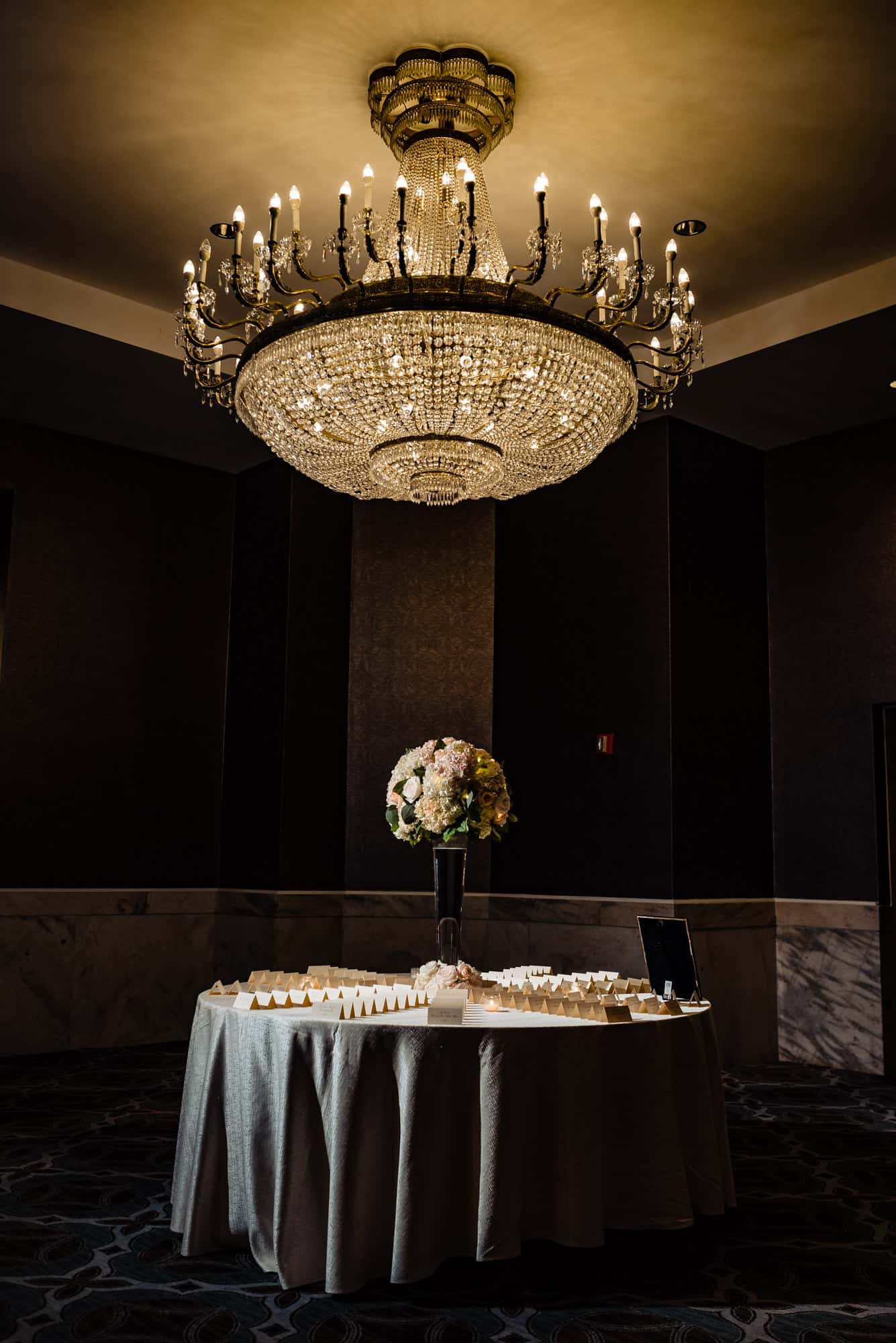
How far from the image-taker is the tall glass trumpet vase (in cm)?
383

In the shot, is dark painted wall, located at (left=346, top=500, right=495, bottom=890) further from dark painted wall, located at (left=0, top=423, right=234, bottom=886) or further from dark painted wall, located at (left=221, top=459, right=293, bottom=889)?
dark painted wall, located at (left=0, top=423, right=234, bottom=886)

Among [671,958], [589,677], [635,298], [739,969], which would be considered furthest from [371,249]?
[739,969]

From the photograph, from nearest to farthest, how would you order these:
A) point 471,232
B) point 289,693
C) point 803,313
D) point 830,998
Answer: point 471,232, point 803,313, point 830,998, point 289,693

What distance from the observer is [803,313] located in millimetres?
5918

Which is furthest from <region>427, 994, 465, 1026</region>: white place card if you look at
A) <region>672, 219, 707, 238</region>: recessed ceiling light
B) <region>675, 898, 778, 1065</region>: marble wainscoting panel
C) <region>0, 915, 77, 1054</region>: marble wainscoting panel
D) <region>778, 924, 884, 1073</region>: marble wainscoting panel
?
<region>0, 915, 77, 1054</region>: marble wainscoting panel

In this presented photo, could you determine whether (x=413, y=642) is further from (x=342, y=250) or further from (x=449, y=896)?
(x=342, y=250)

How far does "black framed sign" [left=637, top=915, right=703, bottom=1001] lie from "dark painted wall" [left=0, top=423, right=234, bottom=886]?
4.64 m

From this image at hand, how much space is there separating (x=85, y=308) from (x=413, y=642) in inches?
121

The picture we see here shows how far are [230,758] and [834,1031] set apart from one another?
432 cm

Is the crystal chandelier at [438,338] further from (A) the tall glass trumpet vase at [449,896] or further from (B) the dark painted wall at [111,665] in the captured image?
(B) the dark painted wall at [111,665]

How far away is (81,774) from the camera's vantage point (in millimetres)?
7406

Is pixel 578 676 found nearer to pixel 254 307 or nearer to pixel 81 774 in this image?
pixel 81 774

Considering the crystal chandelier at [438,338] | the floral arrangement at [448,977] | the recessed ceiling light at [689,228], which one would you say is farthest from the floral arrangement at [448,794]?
the recessed ceiling light at [689,228]

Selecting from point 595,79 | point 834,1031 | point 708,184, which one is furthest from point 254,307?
point 834,1031
